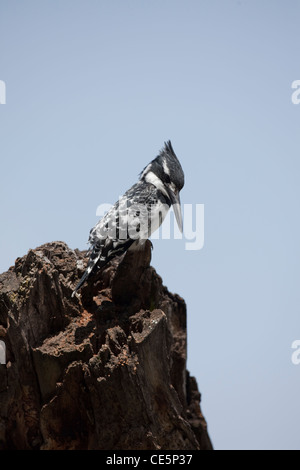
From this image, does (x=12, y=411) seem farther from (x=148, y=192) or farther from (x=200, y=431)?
(x=148, y=192)

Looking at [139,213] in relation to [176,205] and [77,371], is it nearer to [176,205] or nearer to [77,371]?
[176,205]

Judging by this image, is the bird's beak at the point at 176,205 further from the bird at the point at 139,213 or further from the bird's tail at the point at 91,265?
the bird's tail at the point at 91,265

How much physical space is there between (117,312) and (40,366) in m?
0.85

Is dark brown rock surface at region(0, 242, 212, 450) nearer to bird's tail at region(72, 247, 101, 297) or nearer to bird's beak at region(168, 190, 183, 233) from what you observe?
bird's tail at region(72, 247, 101, 297)

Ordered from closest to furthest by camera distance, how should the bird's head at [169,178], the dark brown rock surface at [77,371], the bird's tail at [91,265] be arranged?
the dark brown rock surface at [77,371], the bird's tail at [91,265], the bird's head at [169,178]

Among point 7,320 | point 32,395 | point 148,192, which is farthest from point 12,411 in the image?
point 148,192

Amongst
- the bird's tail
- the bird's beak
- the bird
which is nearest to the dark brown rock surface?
the bird's tail

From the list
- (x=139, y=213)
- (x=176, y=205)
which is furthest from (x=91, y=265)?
(x=176, y=205)

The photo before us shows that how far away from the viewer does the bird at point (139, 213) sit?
19.5 feet

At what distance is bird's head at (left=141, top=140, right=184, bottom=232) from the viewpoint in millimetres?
6695

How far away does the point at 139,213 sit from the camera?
6.35 metres

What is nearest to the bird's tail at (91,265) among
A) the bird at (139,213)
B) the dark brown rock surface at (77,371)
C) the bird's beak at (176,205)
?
the bird at (139,213)

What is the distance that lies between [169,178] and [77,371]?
7.95ft

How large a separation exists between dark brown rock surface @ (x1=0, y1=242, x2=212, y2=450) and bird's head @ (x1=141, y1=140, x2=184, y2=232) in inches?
54.3
